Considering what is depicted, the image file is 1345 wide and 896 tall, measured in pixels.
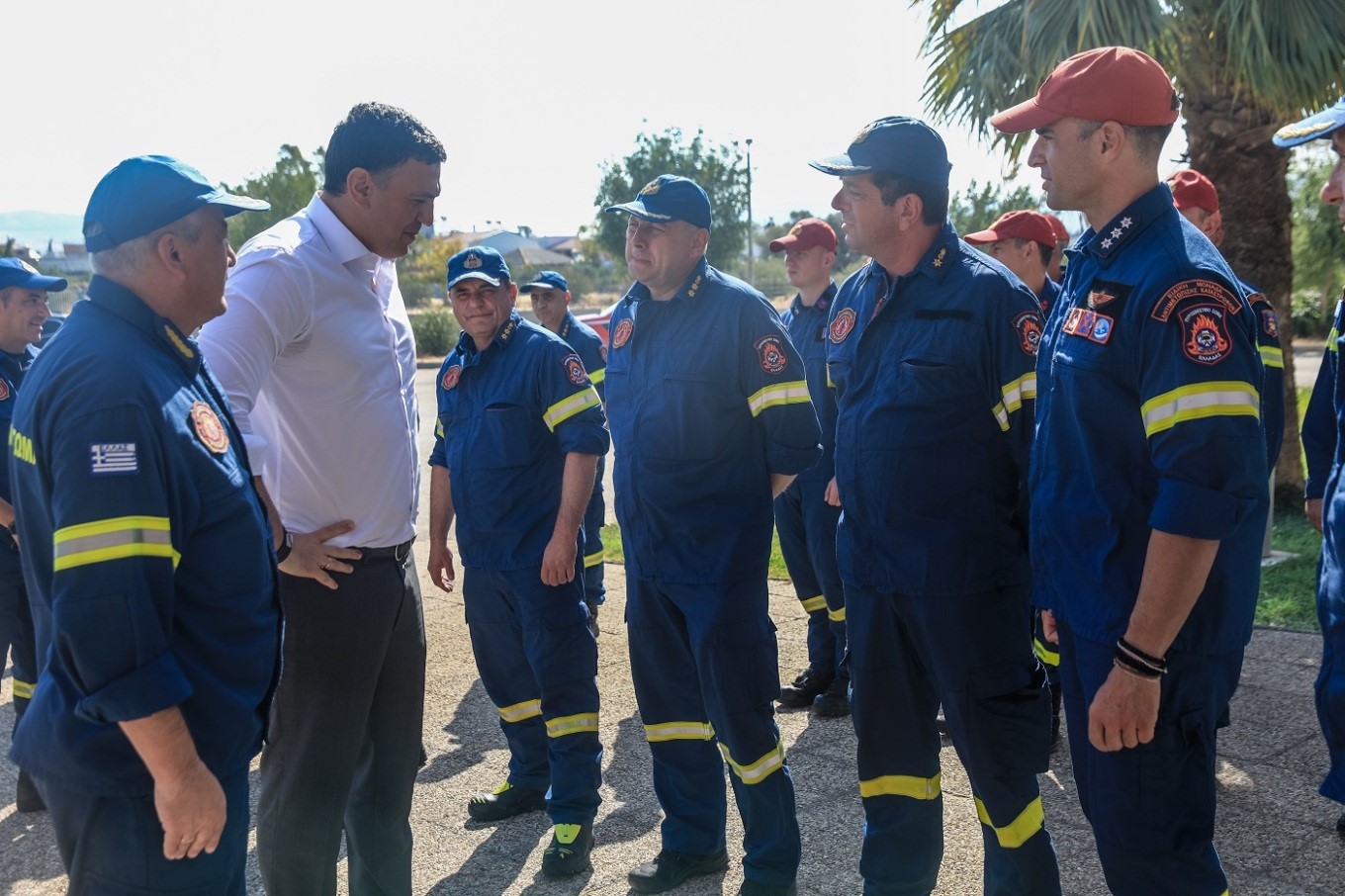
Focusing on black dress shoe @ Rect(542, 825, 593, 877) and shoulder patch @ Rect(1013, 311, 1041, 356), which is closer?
shoulder patch @ Rect(1013, 311, 1041, 356)

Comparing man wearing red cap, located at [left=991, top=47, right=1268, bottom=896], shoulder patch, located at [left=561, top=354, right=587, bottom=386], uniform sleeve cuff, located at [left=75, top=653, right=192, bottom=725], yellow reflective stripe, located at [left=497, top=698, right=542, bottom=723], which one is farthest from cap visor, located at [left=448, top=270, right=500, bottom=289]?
uniform sleeve cuff, located at [left=75, top=653, right=192, bottom=725]

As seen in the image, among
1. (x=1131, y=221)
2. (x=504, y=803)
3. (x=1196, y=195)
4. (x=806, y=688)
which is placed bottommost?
(x=504, y=803)

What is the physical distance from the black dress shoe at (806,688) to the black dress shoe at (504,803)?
1427 mm

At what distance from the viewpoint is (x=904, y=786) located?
340 cm

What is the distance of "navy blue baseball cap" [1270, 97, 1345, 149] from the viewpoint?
117 inches

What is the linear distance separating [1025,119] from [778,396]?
1.28 meters

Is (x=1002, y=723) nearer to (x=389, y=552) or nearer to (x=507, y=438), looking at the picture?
(x=389, y=552)

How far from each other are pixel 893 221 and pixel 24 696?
4.15 meters

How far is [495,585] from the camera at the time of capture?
15.1ft

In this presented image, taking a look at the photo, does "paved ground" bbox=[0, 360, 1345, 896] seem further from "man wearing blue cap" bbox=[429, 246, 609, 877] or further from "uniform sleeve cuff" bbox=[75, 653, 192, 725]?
"uniform sleeve cuff" bbox=[75, 653, 192, 725]

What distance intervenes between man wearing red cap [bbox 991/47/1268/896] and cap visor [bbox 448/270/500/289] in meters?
2.54

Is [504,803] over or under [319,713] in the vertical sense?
under

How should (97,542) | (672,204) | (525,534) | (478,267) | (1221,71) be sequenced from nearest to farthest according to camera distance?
(97,542) → (672,204) → (525,534) → (478,267) → (1221,71)

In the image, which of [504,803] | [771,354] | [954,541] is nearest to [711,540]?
[771,354]
